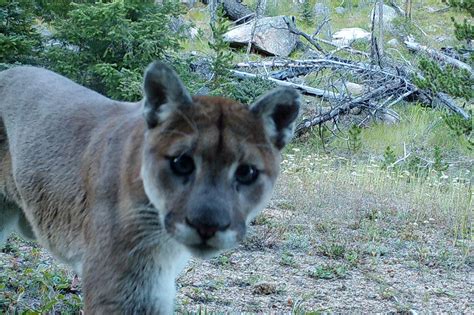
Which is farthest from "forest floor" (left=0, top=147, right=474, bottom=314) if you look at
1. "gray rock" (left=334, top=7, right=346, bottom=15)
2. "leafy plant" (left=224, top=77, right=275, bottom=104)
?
"gray rock" (left=334, top=7, right=346, bottom=15)

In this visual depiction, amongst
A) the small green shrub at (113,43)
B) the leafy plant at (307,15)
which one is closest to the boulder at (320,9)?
the leafy plant at (307,15)

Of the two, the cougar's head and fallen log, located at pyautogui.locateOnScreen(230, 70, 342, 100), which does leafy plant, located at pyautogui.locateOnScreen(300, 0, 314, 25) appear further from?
the cougar's head

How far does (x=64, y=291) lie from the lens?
5383mm

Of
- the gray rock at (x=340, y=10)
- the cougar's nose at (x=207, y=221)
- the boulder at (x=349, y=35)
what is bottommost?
the gray rock at (x=340, y=10)

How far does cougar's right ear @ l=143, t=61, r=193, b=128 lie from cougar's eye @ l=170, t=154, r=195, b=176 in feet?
0.89

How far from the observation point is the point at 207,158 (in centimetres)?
329

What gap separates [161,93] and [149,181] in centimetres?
40

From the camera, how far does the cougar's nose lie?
10.3 ft

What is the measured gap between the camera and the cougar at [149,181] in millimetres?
3283

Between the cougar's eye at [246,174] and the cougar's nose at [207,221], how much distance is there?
254 millimetres

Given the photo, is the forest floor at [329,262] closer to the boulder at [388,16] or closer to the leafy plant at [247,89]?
the leafy plant at [247,89]

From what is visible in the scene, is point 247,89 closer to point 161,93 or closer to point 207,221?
point 161,93

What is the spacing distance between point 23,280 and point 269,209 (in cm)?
352

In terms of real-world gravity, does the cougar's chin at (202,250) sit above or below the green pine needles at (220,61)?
above
